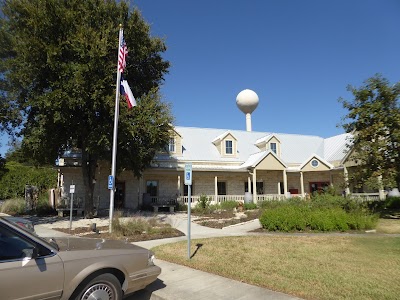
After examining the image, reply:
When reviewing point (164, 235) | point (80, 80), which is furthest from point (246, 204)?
point (80, 80)

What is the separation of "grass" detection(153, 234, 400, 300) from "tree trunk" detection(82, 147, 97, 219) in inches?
468

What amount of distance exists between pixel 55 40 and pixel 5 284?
1802 centimetres

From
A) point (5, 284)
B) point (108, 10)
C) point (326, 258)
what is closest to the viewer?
point (5, 284)

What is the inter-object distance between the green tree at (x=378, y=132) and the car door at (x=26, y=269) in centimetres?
1733

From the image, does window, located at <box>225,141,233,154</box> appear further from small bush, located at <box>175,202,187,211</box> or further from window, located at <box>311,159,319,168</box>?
small bush, located at <box>175,202,187,211</box>

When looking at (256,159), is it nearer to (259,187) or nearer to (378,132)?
(259,187)

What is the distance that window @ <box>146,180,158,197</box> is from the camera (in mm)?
28633

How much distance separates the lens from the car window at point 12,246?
13.9ft

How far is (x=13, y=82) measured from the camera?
64.1 ft

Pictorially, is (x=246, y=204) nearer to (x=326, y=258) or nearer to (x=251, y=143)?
(x=251, y=143)

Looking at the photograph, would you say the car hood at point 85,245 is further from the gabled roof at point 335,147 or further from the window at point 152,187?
the gabled roof at point 335,147

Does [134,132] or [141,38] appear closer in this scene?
[134,132]

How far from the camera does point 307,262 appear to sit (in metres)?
8.09

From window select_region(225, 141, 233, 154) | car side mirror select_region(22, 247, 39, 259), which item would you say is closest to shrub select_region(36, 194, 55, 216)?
window select_region(225, 141, 233, 154)
